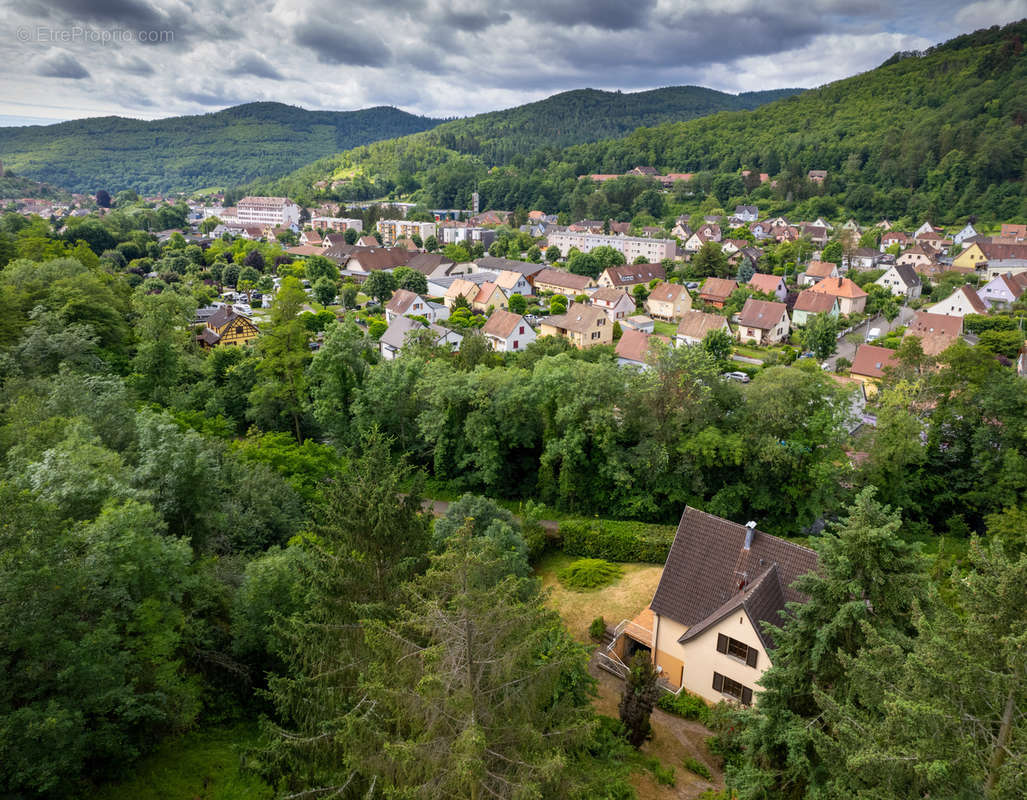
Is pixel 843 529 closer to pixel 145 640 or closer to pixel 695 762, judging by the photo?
pixel 695 762

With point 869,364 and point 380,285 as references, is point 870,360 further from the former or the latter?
point 380,285

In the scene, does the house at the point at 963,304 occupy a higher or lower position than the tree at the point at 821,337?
higher

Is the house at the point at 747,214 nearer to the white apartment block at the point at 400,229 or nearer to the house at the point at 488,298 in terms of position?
the white apartment block at the point at 400,229

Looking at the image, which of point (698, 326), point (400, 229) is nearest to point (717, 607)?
point (698, 326)

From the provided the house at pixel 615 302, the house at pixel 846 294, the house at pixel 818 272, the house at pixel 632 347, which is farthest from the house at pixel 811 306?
the house at pixel 632 347

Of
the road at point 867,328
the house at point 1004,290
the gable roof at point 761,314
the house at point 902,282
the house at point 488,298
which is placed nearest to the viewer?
the road at point 867,328

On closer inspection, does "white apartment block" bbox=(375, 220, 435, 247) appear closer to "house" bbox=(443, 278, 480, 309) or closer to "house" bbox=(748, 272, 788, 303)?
"house" bbox=(443, 278, 480, 309)

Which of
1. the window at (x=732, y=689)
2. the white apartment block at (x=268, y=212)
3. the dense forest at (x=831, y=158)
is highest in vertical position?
the dense forest at (x=831, y=158)
